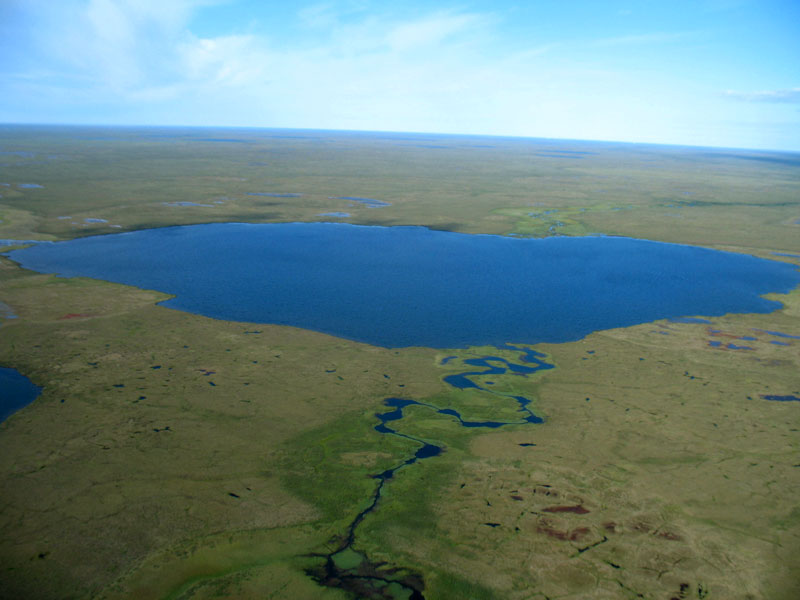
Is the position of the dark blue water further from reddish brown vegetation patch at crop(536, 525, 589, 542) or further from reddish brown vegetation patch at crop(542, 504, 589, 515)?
reddish brown vegetation patch at crop(542, 504, 589, 515)

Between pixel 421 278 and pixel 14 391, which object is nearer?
pixel 14 391

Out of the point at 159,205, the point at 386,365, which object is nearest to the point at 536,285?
the point at 386,365

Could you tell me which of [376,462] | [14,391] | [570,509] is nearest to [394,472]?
[376,462]

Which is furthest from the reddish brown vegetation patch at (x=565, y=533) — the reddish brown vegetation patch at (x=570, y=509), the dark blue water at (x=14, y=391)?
the dark blue water at (x=14, y=391)

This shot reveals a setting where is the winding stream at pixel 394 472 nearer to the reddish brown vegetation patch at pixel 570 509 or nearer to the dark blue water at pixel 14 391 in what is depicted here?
the reddish brown vegetation patch at pixel 570 509

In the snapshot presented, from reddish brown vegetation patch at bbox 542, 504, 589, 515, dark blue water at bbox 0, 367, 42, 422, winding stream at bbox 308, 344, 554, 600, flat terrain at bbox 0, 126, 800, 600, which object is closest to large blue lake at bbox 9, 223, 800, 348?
flat terrain at bbox 0, 126, 800, 600

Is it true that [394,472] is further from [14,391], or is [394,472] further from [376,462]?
[14,391]

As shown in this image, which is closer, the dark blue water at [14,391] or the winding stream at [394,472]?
the winding stream at [394,472]
